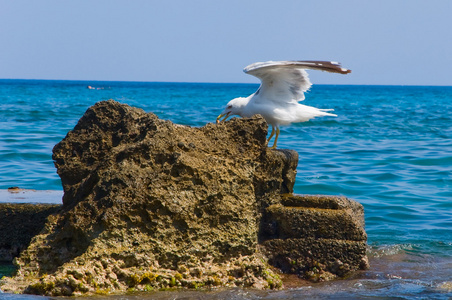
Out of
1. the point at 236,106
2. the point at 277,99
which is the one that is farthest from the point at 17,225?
the point at 277,99

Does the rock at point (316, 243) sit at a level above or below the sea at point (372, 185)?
above

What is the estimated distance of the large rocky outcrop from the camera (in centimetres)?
377

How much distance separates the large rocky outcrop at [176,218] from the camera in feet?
12.4

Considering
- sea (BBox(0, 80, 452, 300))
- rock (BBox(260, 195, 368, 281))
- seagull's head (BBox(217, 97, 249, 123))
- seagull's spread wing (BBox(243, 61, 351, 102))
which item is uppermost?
seagull's spread wing (BBox(243, 61, 351, 102))

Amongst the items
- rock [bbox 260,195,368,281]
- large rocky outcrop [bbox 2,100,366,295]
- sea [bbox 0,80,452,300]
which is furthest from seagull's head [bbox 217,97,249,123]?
rock [bbox 260,195,368,281]

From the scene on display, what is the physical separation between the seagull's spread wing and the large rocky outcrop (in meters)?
1.50

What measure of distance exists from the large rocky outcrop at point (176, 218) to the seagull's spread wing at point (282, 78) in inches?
59.2

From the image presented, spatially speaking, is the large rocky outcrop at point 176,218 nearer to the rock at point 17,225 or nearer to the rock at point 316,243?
the rock at point 316,243

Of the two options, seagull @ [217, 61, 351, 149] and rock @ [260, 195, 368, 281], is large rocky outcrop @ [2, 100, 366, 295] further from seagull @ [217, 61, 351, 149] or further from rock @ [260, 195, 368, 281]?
seagull @ [217, 61, 351, 149]

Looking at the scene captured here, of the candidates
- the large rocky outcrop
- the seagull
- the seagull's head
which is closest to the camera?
the large rocky outcrop

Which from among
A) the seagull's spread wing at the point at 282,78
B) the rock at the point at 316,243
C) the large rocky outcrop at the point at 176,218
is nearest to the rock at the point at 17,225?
the large rocky outcrop at the point at 176,218

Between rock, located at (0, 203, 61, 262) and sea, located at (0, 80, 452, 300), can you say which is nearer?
sea, located at (0, 80, 452, 300)

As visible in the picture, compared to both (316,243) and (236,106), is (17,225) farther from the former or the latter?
(236,106)

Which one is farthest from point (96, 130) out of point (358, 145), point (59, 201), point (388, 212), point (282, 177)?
point (358, 145)
